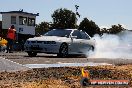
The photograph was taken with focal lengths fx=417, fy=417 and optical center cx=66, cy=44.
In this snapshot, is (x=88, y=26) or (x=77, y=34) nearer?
(x=77, y=34)

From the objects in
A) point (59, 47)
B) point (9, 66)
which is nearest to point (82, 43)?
point (59, 47)

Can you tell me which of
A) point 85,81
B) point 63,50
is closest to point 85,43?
point 63,50

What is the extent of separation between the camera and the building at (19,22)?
58500mm

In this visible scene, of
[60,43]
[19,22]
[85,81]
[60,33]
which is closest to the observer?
[85,81]

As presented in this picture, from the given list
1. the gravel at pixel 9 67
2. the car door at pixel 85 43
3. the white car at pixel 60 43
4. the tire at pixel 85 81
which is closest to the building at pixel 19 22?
the car door at pixel 85 43

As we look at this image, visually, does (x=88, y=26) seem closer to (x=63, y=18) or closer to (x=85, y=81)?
(x=63, y=18)

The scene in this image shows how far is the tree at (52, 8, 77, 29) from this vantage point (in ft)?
299

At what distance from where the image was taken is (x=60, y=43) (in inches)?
772

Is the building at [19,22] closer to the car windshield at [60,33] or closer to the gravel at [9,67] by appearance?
the car windshield at [60,33]

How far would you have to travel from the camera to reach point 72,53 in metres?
20.6

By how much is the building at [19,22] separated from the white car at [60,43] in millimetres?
36511

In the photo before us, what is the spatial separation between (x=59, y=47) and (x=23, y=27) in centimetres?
4024

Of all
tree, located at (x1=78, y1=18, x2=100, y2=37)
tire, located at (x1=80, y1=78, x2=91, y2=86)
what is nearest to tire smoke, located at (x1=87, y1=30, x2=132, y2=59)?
tire, located at (x1=80, y1=78, x2=91, y2=86)

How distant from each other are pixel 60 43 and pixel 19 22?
40.2m
